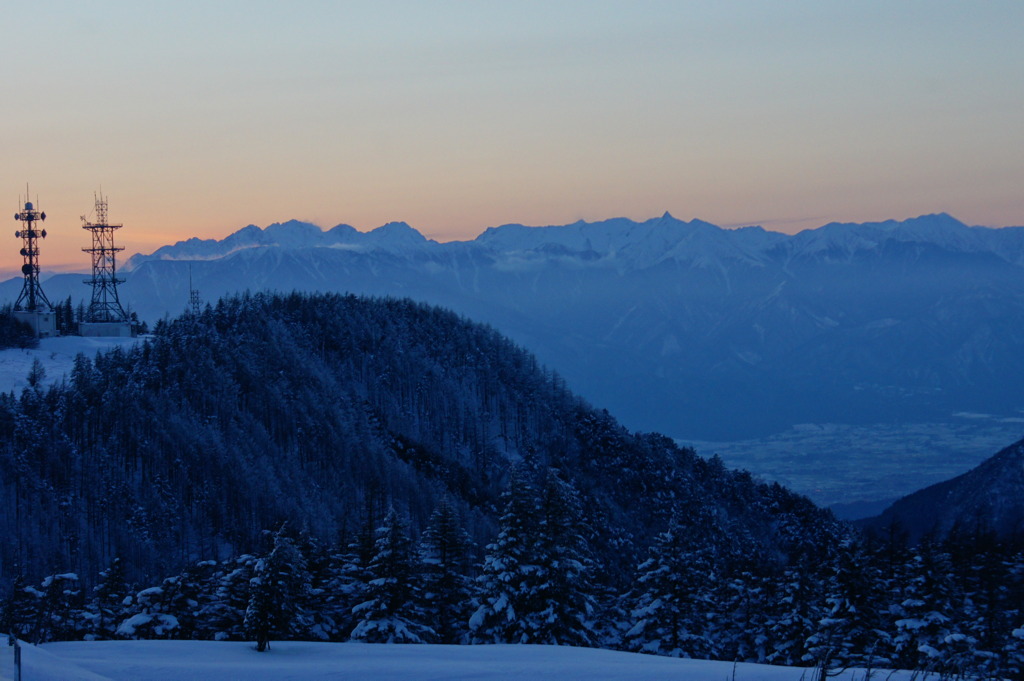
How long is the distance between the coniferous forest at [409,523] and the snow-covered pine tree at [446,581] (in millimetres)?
113

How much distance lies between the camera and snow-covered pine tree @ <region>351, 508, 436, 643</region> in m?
38.7

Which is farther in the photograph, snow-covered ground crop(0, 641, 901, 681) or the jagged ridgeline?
the jagged ridgeline

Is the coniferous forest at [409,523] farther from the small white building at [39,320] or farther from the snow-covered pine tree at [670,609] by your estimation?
the small white building at [39,320]

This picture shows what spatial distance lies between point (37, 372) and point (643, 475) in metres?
73.2

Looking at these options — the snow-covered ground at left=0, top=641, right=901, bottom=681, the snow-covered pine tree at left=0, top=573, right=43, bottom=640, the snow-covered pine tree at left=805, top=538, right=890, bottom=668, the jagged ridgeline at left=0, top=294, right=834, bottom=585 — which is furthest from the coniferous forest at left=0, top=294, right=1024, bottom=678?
the snow-covered ground at left=0, top=641, right=901, bottom=681

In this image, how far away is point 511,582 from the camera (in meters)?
39.9

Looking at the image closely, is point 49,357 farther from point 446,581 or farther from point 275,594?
point 275,594

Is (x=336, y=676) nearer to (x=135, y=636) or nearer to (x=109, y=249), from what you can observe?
(x=135, y=636)

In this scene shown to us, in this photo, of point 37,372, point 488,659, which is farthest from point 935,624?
point 37,372

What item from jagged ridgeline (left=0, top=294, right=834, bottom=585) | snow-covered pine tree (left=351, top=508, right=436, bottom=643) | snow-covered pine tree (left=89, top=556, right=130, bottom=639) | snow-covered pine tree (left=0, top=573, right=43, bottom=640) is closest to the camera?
snow-covered pine tree (left=0, top=573, right=43, bottom=640)

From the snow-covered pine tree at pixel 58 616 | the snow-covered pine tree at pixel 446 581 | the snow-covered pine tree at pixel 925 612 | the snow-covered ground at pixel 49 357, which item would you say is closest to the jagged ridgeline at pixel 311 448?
the snow-covered ground at pixel 49 357

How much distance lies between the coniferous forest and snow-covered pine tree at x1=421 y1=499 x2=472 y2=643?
0.11 metres

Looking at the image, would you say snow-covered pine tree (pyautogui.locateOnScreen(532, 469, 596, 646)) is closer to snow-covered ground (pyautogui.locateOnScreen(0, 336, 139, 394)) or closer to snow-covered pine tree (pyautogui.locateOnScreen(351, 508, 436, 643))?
snow-covered pine tree (pyautogui.locateOnScreen(351, 508, 436, 643))

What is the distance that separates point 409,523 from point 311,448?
85290 mm
